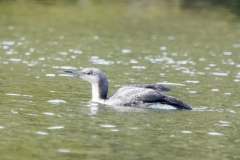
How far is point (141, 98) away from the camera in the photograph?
1628cm

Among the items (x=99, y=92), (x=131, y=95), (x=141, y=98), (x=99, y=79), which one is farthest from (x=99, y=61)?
(x=141, y=98)

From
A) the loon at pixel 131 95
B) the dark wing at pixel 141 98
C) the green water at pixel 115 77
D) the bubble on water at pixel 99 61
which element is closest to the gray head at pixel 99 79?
the loon at pixel 131 95

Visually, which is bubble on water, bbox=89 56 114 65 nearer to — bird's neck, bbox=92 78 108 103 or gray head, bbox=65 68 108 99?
gray head, bbox=65 68 108 99

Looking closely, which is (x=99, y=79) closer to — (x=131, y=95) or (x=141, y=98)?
(x=131, y=95)

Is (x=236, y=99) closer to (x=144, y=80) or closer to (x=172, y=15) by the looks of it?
(x=144, y=80)

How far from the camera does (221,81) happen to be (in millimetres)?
20750

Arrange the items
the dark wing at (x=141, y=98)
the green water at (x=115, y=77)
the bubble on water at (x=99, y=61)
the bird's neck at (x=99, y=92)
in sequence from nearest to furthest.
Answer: the green water at (x=115, y=77) → the dark wing at (x=141, y=98) → the bird's neck at (x=99, y=92) → the bubble on water at (x=99, y=61)

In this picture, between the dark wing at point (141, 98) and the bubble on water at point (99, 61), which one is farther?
the bubble on water at point (99, 61)

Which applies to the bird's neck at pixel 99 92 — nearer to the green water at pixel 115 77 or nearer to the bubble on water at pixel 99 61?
the green water at pixel 115 77

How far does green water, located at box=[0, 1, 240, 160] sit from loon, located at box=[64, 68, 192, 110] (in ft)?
0.93

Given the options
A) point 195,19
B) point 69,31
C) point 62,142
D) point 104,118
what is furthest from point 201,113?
point 195,19

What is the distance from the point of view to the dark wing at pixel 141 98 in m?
16.0

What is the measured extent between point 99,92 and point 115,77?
151 inches

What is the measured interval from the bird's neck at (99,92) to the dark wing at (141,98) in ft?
0.86
